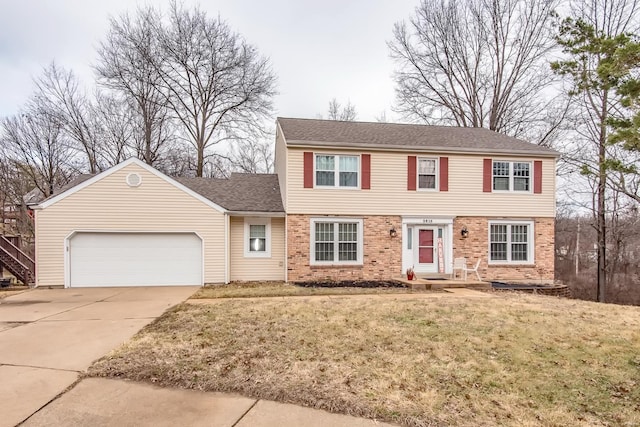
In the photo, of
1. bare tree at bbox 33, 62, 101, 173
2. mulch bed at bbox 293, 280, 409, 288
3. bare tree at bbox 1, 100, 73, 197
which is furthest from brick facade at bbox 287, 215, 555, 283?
bare tree at bbox 1, 100, 73, 197

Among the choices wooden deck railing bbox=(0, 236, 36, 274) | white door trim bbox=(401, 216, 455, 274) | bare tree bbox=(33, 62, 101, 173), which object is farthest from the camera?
bare tree bbox=(33, 62, 101, 173)

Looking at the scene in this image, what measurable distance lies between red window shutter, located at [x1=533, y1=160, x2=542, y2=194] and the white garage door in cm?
1259

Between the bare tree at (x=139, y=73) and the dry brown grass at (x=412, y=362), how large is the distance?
17.3m

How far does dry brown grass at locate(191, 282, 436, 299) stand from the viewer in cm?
977

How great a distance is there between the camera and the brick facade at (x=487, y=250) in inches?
528

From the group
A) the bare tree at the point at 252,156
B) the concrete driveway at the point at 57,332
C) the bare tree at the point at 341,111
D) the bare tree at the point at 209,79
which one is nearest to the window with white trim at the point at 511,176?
the concrete driveway at the point at 57,332

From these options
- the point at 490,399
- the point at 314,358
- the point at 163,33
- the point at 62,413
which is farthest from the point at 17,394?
the point at 163,33

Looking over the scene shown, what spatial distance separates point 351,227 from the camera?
13023mm

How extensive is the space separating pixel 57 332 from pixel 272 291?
531cm

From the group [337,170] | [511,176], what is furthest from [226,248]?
[511,176]

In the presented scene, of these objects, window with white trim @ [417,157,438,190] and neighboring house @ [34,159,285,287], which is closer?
neighboring house @ [34,159,285,287]

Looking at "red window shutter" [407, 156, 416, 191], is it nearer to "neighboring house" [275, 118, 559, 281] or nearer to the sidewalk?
"neighboring house" [275, 118, 559, 281]

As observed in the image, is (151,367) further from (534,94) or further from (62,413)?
(534,94)

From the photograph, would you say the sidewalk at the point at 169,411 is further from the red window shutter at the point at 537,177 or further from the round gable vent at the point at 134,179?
the red window shutter at the point at 537,177
